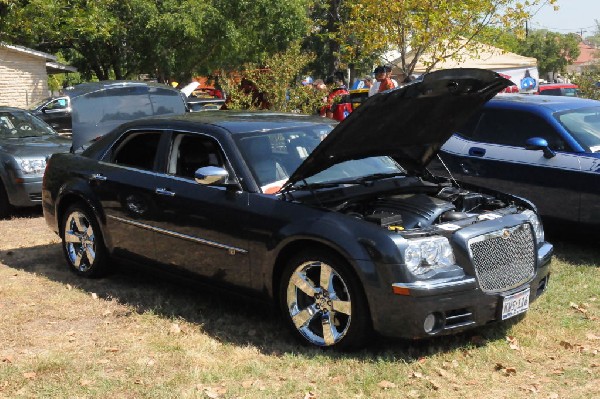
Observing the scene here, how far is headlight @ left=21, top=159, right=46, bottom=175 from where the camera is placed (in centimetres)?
1011

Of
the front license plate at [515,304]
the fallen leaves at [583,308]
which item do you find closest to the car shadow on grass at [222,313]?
the front license plate at [515,304]

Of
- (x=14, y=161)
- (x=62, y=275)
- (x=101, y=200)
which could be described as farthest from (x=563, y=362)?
(x=14, y=161)

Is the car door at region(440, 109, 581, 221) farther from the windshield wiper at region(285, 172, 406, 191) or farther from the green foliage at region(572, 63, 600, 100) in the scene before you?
the green foliage at region(572, 63, 600, 100)

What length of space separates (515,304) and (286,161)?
195 cm

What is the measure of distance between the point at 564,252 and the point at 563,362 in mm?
3087

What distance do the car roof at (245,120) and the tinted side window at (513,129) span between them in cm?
270

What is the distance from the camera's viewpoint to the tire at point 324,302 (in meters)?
4.86

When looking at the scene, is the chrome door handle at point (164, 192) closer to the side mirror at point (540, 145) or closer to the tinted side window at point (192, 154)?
the tinted side window at point (192, 154)

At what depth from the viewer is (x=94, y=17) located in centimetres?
2206

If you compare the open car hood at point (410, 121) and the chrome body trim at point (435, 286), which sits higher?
the open car hood at point (410, 121)

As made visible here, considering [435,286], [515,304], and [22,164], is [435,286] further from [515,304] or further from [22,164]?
[22,164]

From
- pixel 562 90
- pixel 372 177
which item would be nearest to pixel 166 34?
pixel 562 90

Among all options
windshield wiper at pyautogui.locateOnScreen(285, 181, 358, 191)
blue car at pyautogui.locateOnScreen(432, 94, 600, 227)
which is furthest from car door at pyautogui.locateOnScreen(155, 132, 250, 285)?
blue car at pyautogui.locateOnScreen(432, 94, 600, 227)

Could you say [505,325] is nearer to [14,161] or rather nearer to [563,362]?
[563,362]
